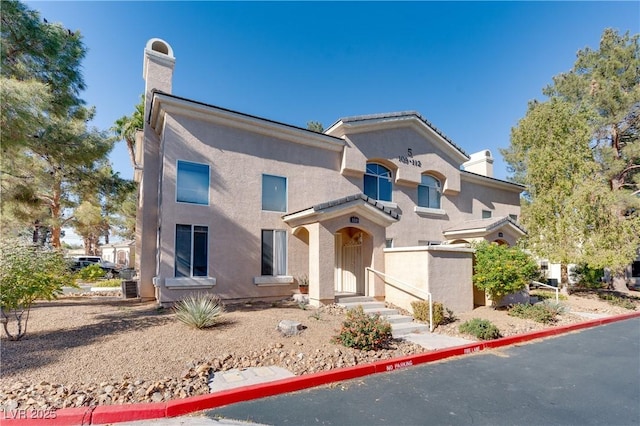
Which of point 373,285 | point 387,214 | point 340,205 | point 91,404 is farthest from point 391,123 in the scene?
point 91,404

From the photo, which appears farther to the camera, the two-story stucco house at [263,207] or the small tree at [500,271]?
the small tree at [500,271]

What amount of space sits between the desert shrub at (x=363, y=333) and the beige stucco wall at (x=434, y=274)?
13.3ft

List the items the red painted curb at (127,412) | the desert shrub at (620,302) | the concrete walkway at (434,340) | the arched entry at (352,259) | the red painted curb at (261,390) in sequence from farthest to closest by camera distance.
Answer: the desert shrub at (620,302), the arched entry at (352,259), the concrete walkway at (434,340), the red painted curb at (261,390), the red painted curb at (127,412)

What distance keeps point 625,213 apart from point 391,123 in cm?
1773

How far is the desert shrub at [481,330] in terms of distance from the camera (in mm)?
9641

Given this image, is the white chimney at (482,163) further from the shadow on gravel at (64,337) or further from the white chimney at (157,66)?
the shadow on gravel at (64,337)

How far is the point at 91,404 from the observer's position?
16.3ft

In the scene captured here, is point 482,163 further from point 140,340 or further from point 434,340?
point 140,340

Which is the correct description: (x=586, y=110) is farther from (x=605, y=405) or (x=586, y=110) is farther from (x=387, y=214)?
(x=605, y=405)

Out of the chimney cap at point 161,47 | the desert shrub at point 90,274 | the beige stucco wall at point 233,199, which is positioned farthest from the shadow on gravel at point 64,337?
the desert shrub at point 90,274

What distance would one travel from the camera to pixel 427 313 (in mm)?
11039

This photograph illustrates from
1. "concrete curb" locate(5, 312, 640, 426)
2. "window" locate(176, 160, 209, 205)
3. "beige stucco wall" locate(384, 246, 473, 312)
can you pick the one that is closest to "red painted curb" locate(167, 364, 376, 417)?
"concrete curb" locate(5, 312, 640, 426)

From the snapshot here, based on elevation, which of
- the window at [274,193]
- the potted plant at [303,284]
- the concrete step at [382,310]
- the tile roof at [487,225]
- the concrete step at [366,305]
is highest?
the window at [274,193]

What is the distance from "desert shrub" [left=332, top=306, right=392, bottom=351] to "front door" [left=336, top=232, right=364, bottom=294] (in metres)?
5.42
